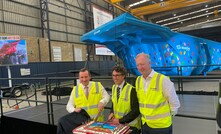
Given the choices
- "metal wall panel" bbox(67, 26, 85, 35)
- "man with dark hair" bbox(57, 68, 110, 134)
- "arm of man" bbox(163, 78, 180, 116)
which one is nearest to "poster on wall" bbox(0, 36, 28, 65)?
"man with dark hair" bbox(57, 68, 110, 134)

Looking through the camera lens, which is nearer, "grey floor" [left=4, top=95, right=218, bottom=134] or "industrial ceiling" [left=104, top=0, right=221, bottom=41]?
"grey floor" [left=4, top=95, right=218, bottom=134]

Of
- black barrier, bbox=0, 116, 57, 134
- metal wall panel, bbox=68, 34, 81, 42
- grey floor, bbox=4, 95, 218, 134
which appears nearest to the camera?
black barrier, bbox=0, 116, 57, 134

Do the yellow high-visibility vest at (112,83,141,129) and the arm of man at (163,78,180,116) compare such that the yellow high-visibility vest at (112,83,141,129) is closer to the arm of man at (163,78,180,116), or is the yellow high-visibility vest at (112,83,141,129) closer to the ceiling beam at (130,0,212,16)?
the arm of man at (163,78,180,116)

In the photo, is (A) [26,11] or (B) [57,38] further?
(B) [57,38]

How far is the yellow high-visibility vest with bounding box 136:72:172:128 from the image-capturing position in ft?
5.61

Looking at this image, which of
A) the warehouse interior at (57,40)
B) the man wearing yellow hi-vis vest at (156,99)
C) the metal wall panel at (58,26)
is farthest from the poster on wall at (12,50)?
the metal wall panel at (58,26)

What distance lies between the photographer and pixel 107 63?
19.5 metres

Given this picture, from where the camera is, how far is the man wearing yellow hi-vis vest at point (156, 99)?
5.58ft

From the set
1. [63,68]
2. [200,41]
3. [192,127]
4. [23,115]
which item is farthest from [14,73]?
[200,41]

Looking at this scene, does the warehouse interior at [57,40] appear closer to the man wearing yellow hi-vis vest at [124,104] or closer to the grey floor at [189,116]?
the grey floor at [189,116]

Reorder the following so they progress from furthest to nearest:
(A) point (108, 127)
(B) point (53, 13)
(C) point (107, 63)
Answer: (C) point (107, 63) < (B) point (53, 13) < (A) point (108, 127)

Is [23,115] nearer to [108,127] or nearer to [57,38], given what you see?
[108,127]

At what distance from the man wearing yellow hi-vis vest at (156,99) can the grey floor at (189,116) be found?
0.46 metres

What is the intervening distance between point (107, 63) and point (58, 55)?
5555 millimetres
